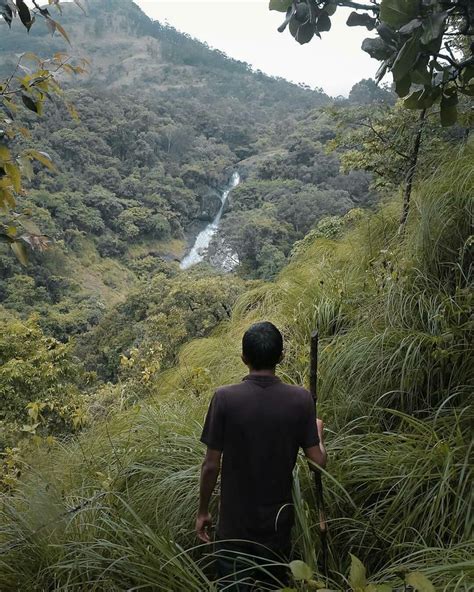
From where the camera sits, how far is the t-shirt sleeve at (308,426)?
1.63 m

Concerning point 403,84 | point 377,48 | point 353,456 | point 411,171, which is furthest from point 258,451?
point 411,171

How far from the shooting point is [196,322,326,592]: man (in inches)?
63.6

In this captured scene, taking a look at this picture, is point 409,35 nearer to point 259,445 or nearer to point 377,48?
point 377,48

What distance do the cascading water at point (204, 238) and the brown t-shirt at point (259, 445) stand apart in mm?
32927

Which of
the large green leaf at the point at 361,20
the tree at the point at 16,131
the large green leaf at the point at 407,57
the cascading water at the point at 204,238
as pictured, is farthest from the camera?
the cascading water at the point at 204,238

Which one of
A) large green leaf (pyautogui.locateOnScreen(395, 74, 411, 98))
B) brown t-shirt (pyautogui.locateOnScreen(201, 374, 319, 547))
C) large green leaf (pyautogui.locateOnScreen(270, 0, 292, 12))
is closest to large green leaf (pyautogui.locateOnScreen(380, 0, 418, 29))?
large green leaf (pyautogui.locateOnScreen(395, 74, 411, 98))

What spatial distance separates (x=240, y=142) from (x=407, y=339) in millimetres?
54417

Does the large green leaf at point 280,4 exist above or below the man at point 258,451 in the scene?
above

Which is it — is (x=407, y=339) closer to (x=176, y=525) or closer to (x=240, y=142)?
(x=176, y=525)

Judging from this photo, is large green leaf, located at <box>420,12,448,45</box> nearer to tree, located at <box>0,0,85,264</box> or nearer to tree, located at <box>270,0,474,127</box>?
tree, located at <box>270,0,474,127</box>

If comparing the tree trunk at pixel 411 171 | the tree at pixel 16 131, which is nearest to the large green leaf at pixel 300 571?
the tree at pixel 16 131

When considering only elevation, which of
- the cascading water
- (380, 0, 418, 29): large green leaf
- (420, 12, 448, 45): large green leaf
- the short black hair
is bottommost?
the short black hair

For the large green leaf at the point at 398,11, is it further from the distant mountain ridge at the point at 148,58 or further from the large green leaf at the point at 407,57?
the distant mountain ridge at the point at 148,58

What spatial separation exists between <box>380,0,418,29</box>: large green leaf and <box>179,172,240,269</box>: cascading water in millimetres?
33109
